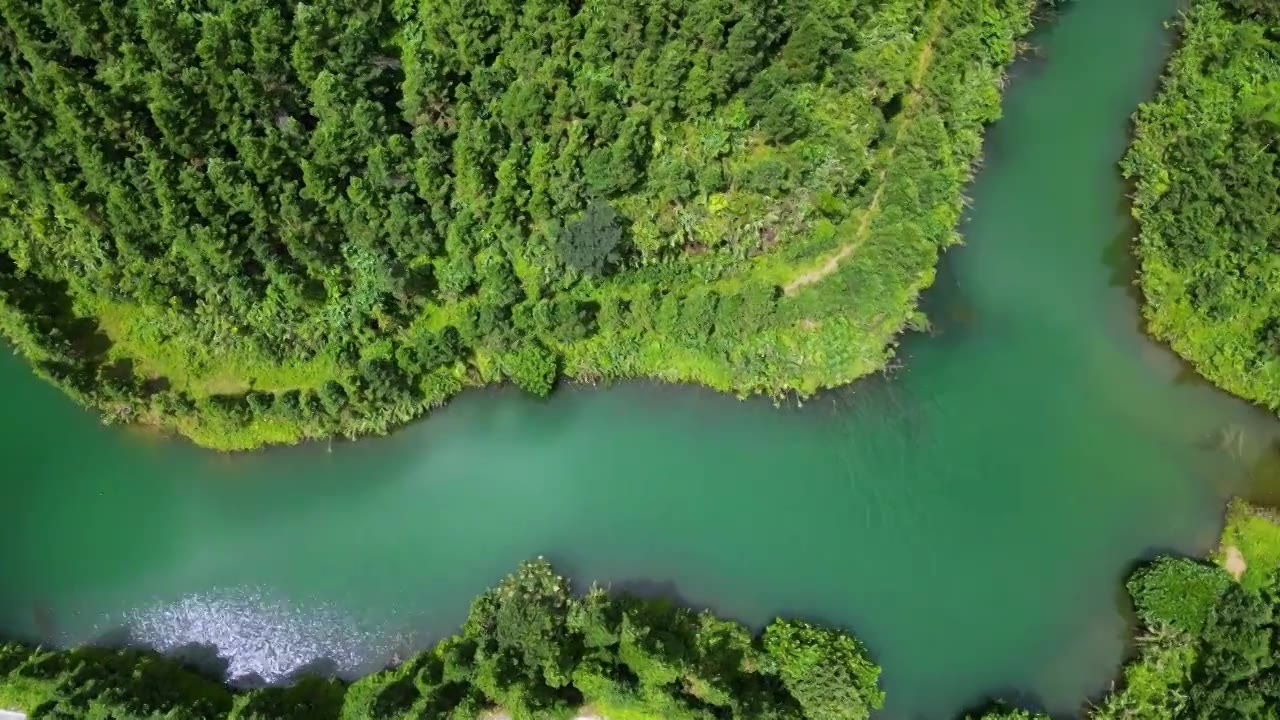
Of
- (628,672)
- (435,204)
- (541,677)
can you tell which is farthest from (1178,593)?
(435,204)

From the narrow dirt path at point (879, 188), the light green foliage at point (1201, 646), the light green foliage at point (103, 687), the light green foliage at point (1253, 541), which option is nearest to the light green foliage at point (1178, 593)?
the light green foliage at point (1201, 646)

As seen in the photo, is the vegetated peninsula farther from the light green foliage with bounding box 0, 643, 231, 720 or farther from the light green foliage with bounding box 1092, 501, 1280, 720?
the light green foliage with bounding box 1092, 501, 1280, 720

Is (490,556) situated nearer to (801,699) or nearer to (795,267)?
(801,699)

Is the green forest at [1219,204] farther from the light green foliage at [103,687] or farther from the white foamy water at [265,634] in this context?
the light green foliage at [103,687]

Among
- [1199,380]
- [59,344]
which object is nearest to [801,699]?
[1199,380]

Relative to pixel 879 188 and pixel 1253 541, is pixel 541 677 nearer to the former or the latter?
pixel 879 188

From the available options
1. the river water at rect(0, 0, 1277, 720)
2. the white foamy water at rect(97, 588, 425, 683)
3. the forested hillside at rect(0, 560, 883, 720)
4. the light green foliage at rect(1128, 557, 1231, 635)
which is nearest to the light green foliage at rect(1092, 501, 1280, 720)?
the light green foliage at rect(1128, 557, 1231, 635)

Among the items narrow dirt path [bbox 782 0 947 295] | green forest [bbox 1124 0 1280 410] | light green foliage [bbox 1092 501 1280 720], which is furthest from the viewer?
narrow dirt path [bbox 782 0 947 295]
